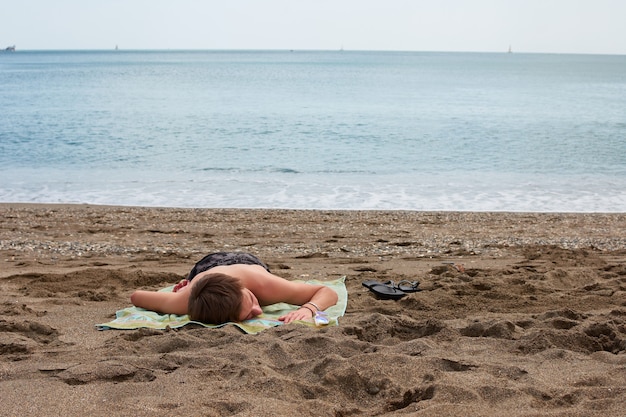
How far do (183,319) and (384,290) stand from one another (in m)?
1.85

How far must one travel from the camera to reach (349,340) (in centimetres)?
447

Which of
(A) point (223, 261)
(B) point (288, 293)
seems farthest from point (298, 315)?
(A) point (223, 261)

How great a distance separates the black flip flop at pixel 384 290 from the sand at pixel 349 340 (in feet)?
→ 0.32

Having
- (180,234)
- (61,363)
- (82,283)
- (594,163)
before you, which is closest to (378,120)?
(594,163)

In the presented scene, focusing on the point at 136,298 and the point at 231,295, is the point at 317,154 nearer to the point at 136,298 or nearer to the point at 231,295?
the point at 136,298

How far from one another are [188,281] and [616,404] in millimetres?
3621

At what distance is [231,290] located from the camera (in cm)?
511

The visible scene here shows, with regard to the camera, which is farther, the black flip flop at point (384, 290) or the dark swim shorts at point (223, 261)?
the black flip flop at point (384, 290)

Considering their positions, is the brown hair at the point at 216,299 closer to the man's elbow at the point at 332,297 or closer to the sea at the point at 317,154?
the man's elbow at the point at 332,297

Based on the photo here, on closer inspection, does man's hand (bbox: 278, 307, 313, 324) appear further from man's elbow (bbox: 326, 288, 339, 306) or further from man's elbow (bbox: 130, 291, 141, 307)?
man's elbow (bbox: 130, 291, 141, 307)

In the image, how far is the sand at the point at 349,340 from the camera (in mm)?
3512

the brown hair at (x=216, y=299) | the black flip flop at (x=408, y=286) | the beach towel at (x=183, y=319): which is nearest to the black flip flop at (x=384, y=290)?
the black flip flop at (x=408, y=286)

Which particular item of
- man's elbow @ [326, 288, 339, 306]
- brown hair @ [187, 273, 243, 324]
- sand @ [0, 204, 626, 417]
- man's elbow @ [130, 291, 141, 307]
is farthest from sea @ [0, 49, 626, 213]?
brown hair @ [187, 273, 243, 324]

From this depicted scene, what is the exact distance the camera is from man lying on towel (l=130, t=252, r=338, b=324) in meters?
5.07
